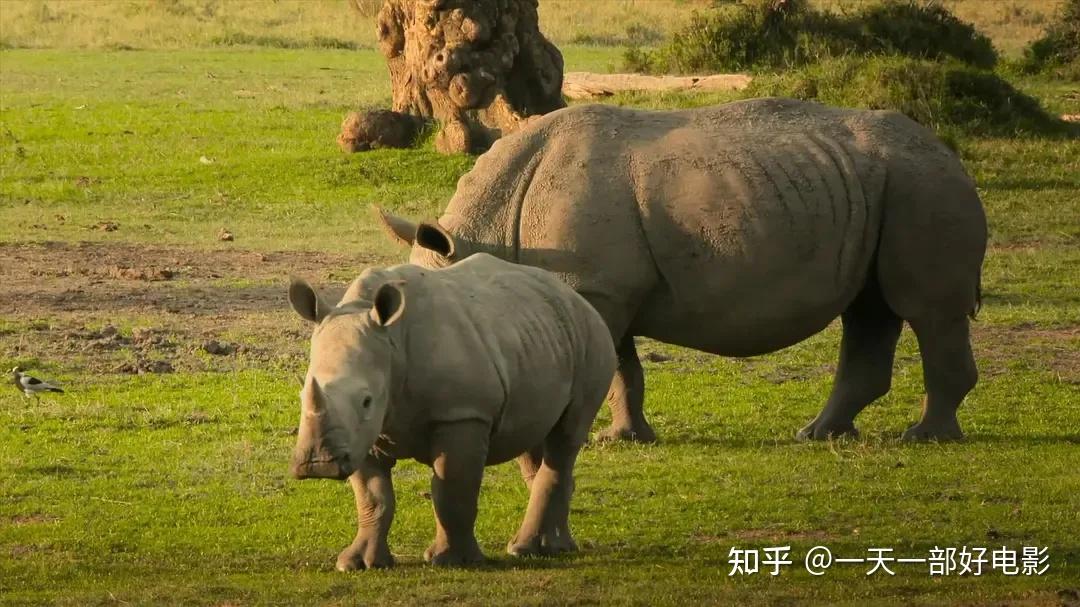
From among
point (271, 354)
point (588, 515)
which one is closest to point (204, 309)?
point (271, 354)

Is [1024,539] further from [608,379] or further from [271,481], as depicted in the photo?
[271,481]

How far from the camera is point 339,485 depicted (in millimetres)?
9883

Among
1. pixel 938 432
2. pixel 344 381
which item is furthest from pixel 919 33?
pixel 344 381

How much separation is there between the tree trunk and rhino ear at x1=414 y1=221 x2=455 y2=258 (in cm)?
1037

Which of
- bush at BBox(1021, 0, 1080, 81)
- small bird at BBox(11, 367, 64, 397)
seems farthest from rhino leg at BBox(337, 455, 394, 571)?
bush at BBox(1021, 0, 1080, 81)

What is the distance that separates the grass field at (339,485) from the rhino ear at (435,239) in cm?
116

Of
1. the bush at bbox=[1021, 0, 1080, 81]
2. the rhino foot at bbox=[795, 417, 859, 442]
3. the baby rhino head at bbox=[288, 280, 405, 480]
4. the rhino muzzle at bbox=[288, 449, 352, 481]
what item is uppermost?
the baby rhino head at bbox=[288, 280, 405, 480]

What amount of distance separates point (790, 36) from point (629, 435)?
→ 1652 centimetres

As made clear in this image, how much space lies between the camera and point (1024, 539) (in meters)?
8.76

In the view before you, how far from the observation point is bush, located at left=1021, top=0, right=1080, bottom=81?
28891 mm

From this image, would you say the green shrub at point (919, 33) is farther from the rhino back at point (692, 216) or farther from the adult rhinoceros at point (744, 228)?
the rhino back at point (692, 216)

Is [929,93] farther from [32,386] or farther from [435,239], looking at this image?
[435,239]

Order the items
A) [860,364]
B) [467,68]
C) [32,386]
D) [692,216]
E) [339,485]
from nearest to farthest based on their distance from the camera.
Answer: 1. [339,485]
2. [692,216]
3. [860,364]
4. [32,386]
5. [467,68]

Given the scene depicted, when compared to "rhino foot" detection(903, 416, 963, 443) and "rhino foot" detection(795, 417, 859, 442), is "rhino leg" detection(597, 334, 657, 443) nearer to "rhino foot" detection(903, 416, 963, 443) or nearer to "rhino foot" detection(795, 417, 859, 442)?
"rhino foot" detection(795, 417, 859, 442)
